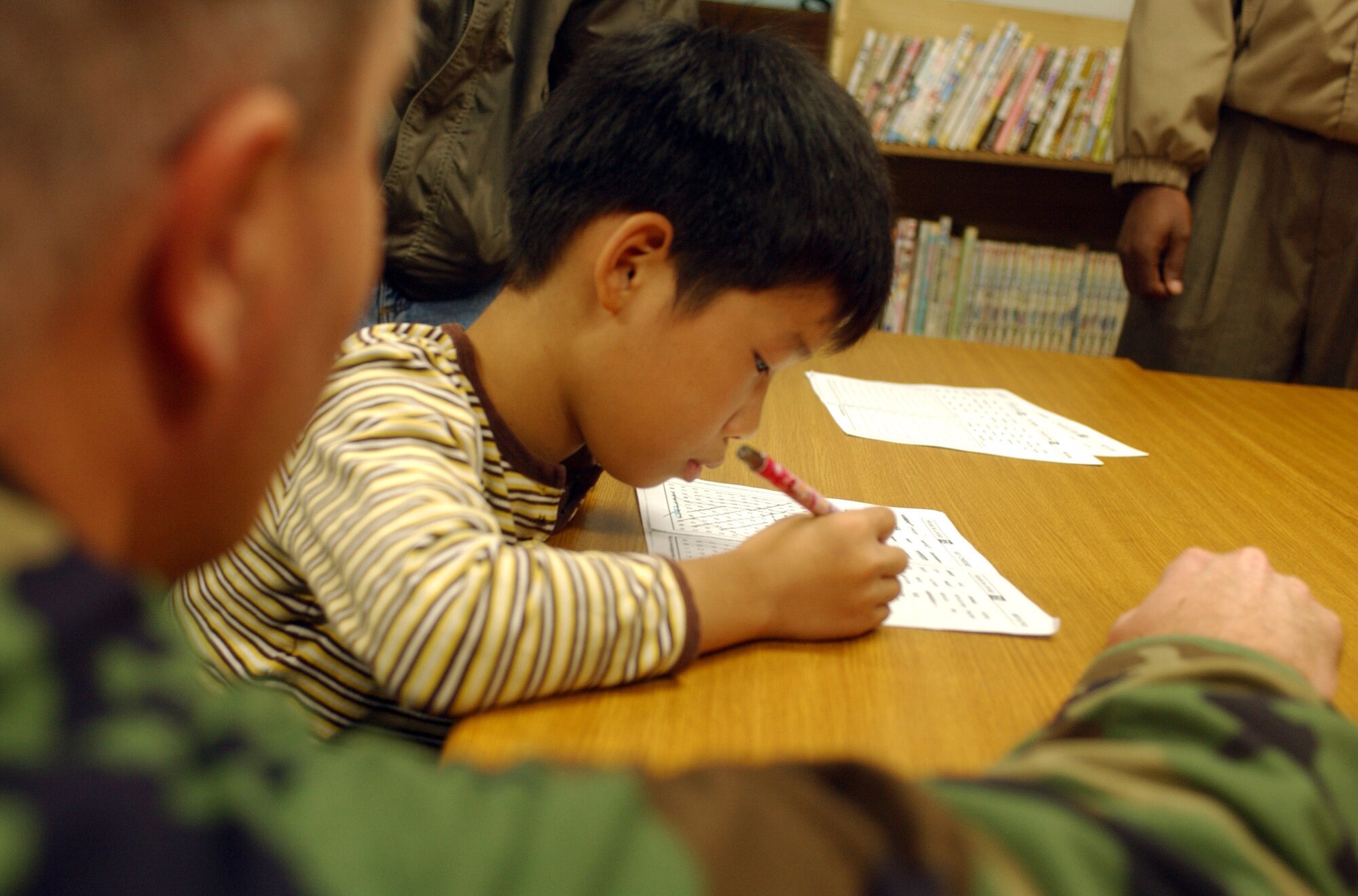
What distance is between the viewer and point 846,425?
49.2 inches

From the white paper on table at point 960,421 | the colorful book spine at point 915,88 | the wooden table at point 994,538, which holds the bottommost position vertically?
the white paper on table at point 960,421

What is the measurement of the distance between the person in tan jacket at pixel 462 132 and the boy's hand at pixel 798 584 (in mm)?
1021

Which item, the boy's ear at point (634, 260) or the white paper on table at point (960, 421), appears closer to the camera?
the boy's ear at point (634, 260)

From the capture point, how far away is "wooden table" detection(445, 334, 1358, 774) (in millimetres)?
547

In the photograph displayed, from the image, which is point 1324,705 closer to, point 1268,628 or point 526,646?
point 1268,628

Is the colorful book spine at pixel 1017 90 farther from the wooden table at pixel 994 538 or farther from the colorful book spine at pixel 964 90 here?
the wooden table at pixel 994 538

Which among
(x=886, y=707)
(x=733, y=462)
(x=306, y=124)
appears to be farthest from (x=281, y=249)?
(x=733, y=462)

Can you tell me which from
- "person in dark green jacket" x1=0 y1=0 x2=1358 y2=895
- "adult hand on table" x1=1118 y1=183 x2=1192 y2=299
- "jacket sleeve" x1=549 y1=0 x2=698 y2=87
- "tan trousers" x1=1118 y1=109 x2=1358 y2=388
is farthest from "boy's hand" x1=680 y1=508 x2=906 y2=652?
"tan trousers" x1=1118 y1=109 x2=1358 y2=388

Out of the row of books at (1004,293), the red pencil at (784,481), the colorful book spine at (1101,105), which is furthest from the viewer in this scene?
the row of books at (1004,293)

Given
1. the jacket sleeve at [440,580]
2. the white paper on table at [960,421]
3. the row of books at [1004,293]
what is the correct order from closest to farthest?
the jacket sleeve at [440,580]
the white paper on table at [960,421]
the row of books at [1004,293]

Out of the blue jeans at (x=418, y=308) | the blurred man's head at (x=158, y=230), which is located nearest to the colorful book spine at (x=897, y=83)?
the blue jeans at (x=418, y=308)

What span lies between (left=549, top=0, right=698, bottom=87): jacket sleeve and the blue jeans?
45cm

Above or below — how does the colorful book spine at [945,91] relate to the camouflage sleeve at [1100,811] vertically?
above

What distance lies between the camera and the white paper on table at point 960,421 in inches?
48.4
